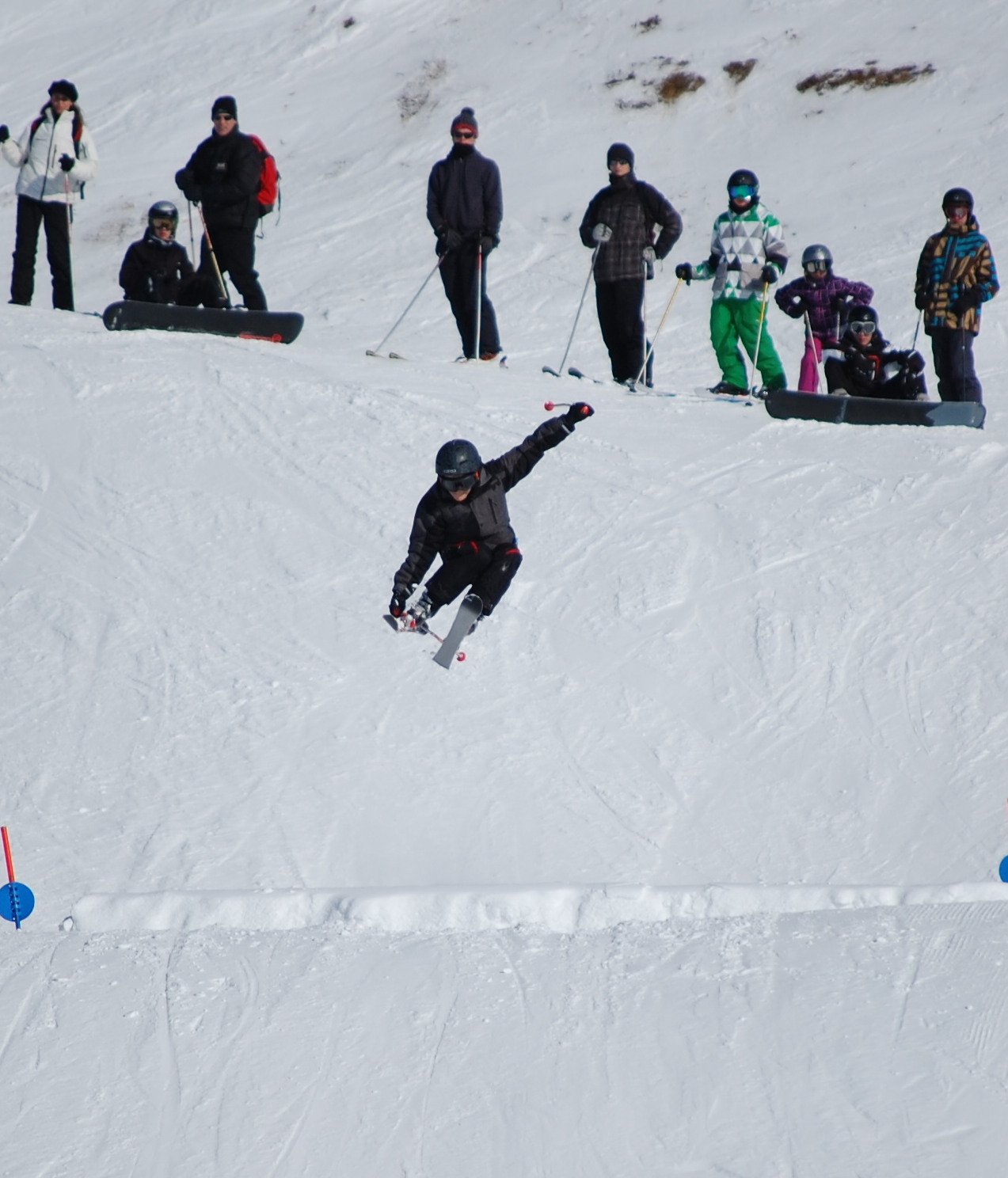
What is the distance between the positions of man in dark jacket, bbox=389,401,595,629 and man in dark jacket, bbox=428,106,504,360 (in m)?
3.79

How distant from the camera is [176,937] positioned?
641cm

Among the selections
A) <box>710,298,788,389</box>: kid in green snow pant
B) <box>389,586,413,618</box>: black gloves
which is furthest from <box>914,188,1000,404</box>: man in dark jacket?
<box>389,586,413,618</box>: black gloves

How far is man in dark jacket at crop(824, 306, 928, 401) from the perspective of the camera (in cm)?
1132

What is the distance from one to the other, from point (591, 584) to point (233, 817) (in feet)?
9.31

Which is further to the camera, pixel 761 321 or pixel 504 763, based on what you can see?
pixel 761 321

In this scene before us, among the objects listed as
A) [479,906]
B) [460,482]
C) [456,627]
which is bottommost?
[479,906]

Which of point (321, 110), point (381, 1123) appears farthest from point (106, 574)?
point (321, 110)

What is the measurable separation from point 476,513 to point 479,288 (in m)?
4.26

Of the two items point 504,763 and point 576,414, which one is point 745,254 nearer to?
point 576,414

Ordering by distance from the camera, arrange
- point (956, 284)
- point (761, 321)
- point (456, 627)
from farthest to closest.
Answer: point (761, 321) < point (956, 284) < point (456, 627)

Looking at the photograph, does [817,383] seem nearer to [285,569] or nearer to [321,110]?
[285,569]

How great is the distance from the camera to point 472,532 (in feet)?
27.5

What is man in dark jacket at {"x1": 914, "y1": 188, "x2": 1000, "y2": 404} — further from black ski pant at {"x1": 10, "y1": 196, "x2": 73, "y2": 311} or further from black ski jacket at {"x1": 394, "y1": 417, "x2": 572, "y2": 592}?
black ski pant at {"x1": 10, "y1": 196, "x2": 73, "y2": 311}

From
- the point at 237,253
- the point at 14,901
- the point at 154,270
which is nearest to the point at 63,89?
the point at 154,270
